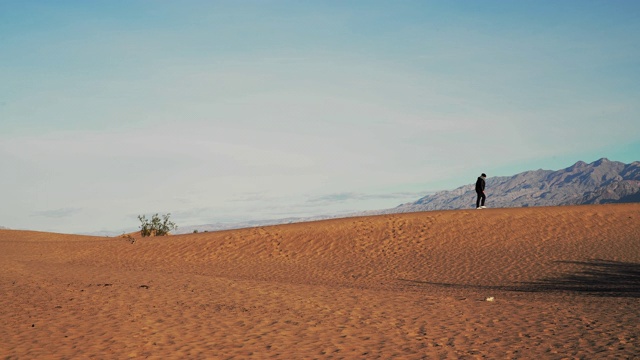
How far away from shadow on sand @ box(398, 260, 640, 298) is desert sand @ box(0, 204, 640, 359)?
11 cm

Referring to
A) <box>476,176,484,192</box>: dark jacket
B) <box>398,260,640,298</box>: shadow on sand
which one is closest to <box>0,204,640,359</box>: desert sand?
<box>398,260,640,298</box>: shadow on sand

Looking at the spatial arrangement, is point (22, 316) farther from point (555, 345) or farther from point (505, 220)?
point (505, 220)

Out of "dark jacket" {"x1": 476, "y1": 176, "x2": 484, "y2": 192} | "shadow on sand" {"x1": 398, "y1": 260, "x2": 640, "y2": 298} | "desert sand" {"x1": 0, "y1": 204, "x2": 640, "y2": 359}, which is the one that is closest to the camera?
"desert sand" {"x1": 0, "y1": 204, "x2": 640, "y2": 359}

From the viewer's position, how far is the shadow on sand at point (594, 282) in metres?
20.8

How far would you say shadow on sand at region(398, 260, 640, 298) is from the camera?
20812 millimetres

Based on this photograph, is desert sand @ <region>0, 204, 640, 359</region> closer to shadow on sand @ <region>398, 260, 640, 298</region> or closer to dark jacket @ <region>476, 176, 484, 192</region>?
shadow on sand @ <region>398, 260, 640, 298</region>

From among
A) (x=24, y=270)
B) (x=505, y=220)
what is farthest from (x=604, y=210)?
(x=24, y=270)

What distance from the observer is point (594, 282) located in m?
22.8

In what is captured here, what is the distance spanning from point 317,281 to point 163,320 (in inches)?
423

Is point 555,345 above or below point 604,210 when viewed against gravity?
below

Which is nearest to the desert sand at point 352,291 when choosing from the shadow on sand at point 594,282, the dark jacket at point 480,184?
the shadow on sand at point 594,282

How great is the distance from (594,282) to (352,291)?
404 inches

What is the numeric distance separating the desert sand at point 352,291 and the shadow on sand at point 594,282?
0.37ft

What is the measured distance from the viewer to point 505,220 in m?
36.2
